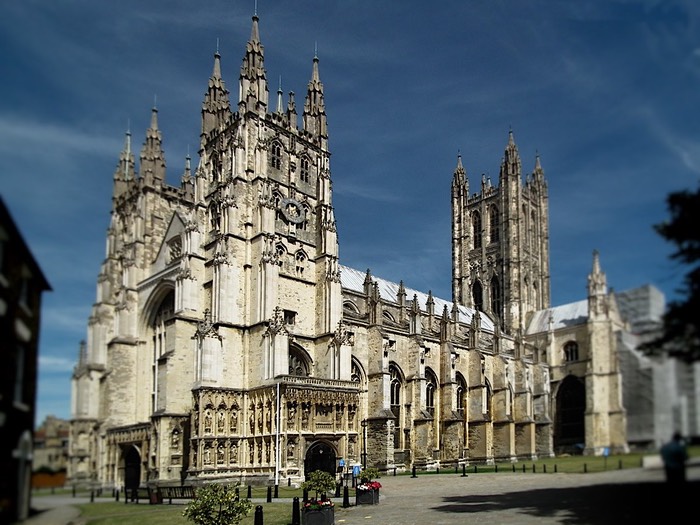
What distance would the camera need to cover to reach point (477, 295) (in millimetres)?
83000

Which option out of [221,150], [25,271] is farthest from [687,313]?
[221,150]

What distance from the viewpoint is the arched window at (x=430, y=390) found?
5375 centimetres

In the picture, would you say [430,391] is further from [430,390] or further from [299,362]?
[299,362]

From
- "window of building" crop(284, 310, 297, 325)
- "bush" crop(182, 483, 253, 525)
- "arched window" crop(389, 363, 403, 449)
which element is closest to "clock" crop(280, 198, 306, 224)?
"window of building" crop(284, 310, 297, 325)

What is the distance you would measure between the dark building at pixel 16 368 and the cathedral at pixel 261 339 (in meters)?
20.7

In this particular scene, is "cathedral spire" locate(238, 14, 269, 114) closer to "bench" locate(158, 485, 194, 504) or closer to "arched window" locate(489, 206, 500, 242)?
"bench" locate(158, 485, 194, 504)

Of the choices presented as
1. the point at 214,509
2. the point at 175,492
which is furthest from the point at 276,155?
the point at 214,509

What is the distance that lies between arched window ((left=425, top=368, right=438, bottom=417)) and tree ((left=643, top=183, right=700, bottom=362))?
49914mm

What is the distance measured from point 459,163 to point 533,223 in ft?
54.7

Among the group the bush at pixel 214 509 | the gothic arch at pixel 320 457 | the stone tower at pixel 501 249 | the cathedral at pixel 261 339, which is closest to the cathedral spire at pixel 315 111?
the cathedral at pixel 261 339

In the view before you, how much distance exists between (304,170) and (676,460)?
44067 mm

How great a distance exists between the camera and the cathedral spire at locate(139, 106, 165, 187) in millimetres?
50219

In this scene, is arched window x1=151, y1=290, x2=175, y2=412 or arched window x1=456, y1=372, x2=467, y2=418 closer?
arched window x1=151, y1=290, x2=175, y2=412

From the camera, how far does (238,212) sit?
137 feet
